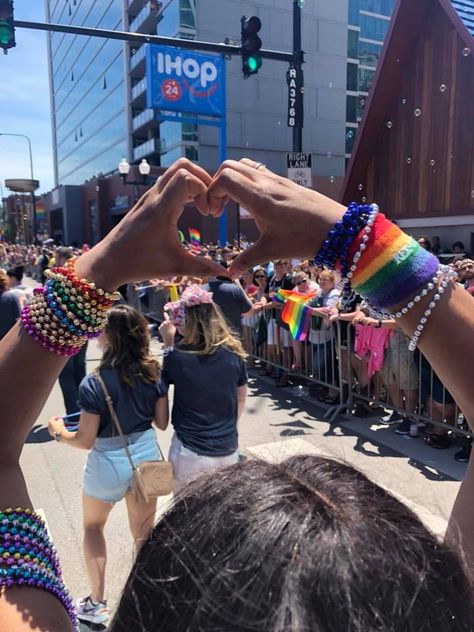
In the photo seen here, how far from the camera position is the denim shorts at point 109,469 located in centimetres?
273

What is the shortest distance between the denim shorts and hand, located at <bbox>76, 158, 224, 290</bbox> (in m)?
2.01

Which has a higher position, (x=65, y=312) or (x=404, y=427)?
(x=65, y=312)

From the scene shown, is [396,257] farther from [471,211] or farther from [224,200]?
[471,211]

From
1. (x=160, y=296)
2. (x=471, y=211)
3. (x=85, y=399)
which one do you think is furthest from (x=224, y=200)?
(x=160, y=296)

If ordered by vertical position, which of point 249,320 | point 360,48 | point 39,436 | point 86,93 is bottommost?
point 39,436

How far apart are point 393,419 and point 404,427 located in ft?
A: 1.14

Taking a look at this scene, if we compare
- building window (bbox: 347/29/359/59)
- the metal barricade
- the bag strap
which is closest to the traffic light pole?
the metal barricade

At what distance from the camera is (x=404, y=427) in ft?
17.5

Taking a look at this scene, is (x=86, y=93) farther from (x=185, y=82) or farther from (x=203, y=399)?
(x=203, y=399)

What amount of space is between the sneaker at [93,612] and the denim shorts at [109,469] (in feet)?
1.78

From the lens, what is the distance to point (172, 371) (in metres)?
2.97

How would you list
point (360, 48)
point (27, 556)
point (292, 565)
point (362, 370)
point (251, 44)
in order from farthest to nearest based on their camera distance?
point (360, 48), point (251, 44), point (362, 370), point (27, 556), point (292, 565)

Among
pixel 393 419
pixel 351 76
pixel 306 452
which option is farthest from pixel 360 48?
pixel 306 452

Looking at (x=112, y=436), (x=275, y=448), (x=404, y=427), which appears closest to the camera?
(x=112, y=436)
